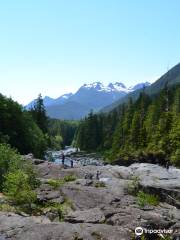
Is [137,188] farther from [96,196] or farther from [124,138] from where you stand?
[124,138]

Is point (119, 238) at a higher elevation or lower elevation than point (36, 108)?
lower

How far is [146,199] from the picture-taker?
2983cm

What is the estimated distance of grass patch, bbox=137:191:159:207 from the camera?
2787cm

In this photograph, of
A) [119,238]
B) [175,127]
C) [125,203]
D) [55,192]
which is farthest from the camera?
[175,127]

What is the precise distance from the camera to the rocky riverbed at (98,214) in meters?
20.5

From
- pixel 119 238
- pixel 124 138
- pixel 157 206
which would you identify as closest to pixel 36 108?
pixel 124 138

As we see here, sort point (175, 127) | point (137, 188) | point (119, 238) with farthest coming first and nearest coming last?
point (175, 127)
point (137, 188)
point (119, 238)

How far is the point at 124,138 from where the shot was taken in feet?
405

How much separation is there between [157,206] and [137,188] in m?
5.01

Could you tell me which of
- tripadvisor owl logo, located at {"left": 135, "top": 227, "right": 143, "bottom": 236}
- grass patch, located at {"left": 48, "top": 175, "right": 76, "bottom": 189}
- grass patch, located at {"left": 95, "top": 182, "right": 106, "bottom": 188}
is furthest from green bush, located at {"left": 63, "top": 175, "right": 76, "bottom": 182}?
tripadvisor owl logo, located at {"left": 135, "top": 227, "right": 143, "bottom": 236}

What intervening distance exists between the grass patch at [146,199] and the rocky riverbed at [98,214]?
0.81ft

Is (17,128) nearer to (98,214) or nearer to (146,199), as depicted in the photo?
(146,199)

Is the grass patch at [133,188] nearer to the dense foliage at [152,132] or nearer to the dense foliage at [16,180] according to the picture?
the dense foliage at [16,180]

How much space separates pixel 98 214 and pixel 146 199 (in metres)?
6.97
